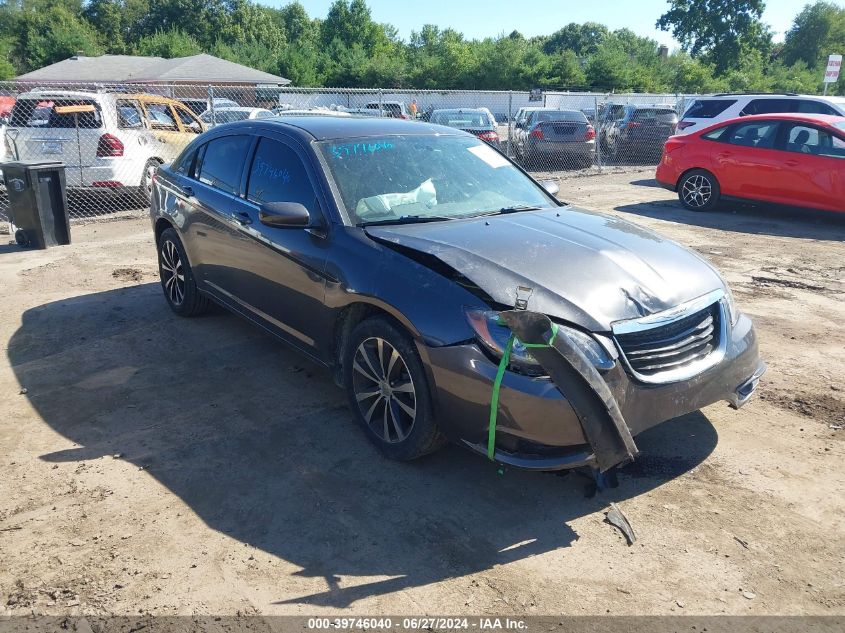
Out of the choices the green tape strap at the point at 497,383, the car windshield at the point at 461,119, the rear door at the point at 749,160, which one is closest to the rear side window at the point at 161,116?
the car windshield at the point at 461,119

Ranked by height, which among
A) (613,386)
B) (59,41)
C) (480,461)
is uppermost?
(59,41)

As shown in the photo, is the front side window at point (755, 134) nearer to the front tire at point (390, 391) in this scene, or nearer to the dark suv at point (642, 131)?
the dark suv at point (642, 131)

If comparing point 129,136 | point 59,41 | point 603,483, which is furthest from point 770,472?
point 59,41

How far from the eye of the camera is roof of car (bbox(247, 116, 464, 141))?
477cm

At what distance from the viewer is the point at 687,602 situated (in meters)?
2.85

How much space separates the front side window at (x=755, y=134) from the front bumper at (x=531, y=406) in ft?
29.1

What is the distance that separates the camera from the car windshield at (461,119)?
17.4 m

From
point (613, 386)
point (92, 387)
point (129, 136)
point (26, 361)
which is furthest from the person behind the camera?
point (129, 136)

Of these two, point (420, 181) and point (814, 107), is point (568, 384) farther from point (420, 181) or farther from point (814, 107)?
point (814, 107)

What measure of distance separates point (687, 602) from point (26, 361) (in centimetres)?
500

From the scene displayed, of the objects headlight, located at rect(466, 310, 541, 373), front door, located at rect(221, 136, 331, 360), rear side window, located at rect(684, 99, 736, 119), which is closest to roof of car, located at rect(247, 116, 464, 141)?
front door, located at rect(221, 136, 331, 360)

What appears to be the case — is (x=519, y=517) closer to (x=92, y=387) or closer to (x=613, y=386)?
(x=613, y=386)

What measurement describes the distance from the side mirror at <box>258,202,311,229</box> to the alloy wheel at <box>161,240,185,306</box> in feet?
7.65

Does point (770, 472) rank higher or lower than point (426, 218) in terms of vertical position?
lower
